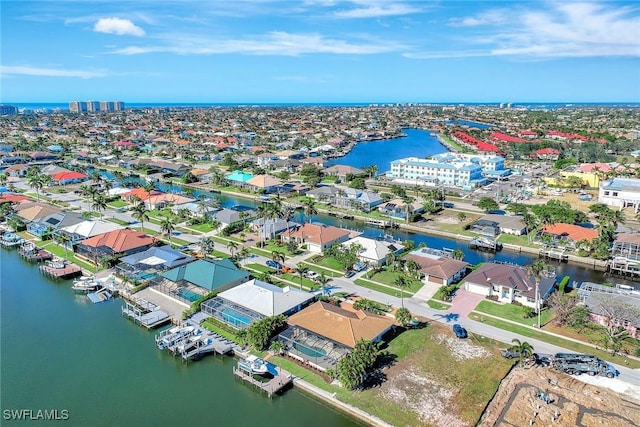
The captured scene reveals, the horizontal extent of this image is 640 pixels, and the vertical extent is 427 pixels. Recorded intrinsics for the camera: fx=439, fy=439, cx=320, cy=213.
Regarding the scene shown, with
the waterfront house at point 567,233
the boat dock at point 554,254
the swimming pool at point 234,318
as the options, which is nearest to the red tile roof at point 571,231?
the waterfront house at point 567,233

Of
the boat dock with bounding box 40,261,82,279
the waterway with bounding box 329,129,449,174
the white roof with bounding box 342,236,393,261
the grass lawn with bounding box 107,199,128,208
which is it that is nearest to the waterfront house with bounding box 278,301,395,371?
the white roof with bounding box 342,236,393,261

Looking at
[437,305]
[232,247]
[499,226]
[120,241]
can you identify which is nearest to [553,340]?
[437,305]

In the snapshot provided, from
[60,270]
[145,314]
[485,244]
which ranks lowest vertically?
[145,314]

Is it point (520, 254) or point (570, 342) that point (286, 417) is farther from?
point (520, 254)

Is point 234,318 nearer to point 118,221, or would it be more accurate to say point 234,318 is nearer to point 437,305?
point 437,305

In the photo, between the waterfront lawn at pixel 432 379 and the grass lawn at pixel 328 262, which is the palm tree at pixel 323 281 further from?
the waterfront lawn at pixel 432 379
